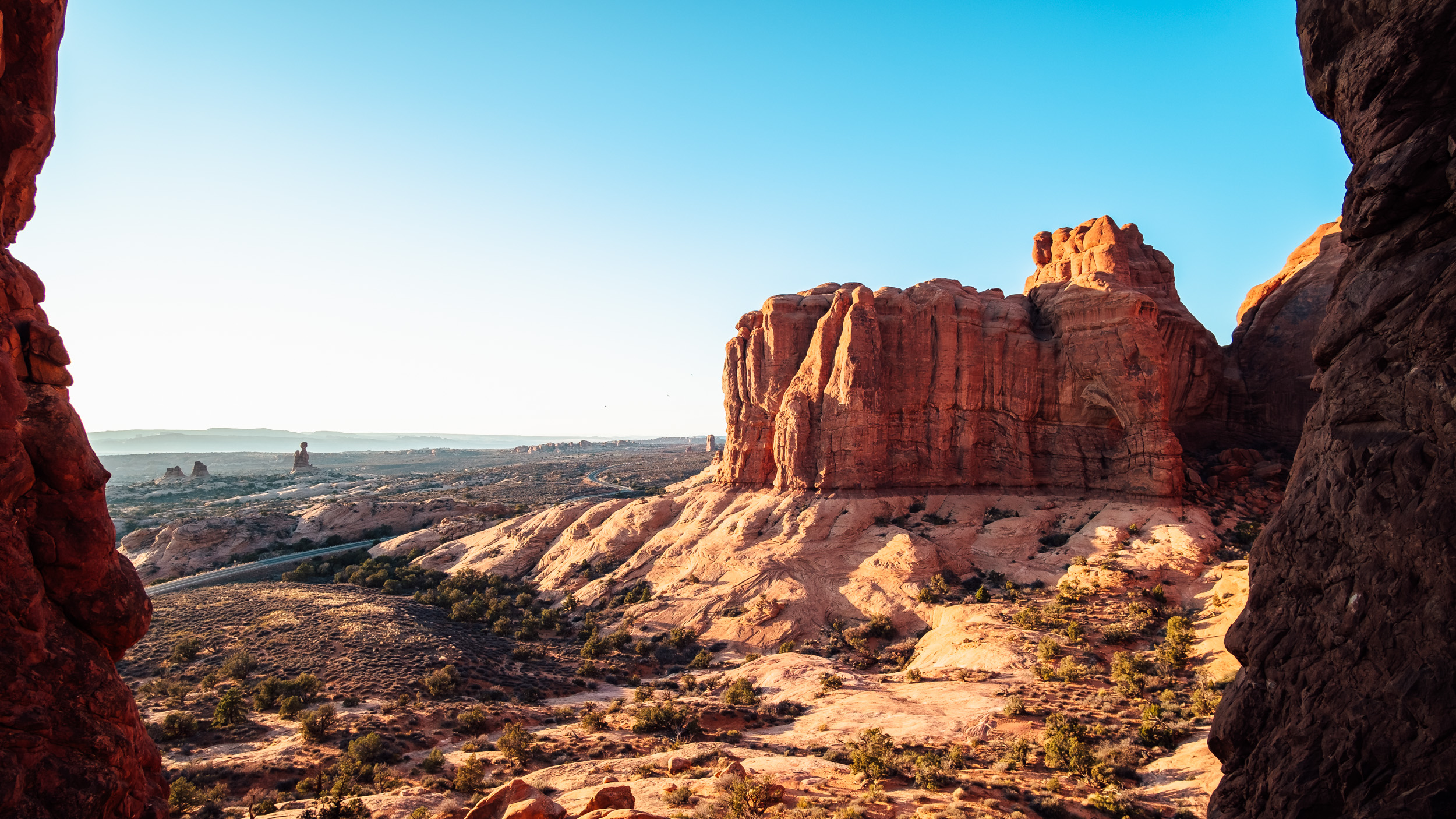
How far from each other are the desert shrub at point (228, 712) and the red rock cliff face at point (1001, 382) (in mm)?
35632

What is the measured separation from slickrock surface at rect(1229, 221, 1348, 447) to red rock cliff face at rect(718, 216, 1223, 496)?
3403 mm

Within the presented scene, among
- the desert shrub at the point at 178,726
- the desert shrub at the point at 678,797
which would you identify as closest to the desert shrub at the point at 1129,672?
the desert shrub at the point at 678,797

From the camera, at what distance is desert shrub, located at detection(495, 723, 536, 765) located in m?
20.1

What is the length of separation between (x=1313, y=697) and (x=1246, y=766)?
4.88ft

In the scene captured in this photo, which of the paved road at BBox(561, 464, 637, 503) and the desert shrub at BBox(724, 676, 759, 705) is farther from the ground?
the paved road at BBox(561, 464, 637, 503)

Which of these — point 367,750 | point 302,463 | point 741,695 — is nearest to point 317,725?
point 367,750

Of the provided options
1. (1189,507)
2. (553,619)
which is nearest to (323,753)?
(553,619)

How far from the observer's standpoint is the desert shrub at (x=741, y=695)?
2748 cm

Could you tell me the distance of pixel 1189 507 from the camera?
3959 cm

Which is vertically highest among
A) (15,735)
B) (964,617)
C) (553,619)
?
(15,735)

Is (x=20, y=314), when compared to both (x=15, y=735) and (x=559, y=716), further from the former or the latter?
(x=559, y=716)

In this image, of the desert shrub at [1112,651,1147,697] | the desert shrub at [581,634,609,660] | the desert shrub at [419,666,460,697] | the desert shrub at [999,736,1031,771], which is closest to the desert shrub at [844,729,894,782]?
the desert shrub at [999,736,1031,771]

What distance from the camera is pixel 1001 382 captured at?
155 feet

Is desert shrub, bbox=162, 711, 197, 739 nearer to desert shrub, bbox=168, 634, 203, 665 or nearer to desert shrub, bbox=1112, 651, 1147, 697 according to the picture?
desert shrub, bbox=168, 634, 203, 665
